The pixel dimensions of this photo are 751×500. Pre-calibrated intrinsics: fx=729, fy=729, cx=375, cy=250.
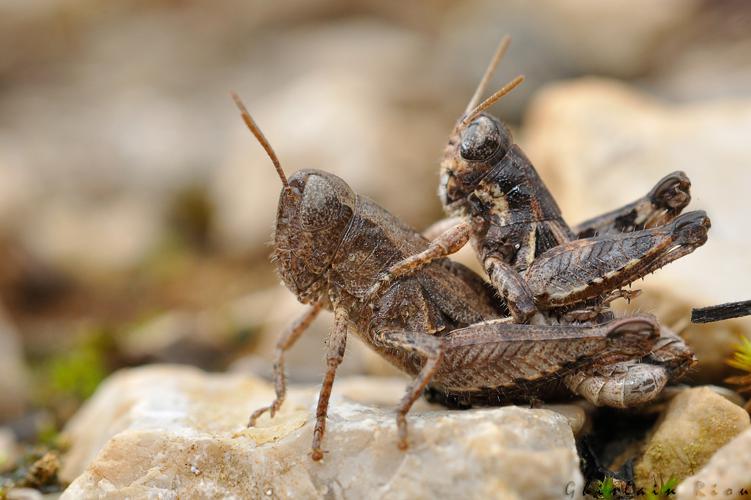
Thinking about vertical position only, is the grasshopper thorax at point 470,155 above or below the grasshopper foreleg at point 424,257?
above

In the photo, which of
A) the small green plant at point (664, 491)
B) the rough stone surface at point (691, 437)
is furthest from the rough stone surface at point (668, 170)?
the small green plant at point (664, 491)

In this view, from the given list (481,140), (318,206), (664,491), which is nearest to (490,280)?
(481,140)

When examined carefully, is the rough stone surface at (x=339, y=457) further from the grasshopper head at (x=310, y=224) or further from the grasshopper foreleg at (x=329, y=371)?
the grasshopper head at (x=310, y=224)

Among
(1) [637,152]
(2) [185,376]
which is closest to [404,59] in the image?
(1) [637,152]

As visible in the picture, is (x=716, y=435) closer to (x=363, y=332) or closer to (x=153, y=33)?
(x=363, y=332)

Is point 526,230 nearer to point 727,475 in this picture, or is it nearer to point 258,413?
point 727,475

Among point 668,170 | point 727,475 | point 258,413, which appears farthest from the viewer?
point 668,170

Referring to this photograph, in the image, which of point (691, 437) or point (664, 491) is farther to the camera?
point (691, 437)
